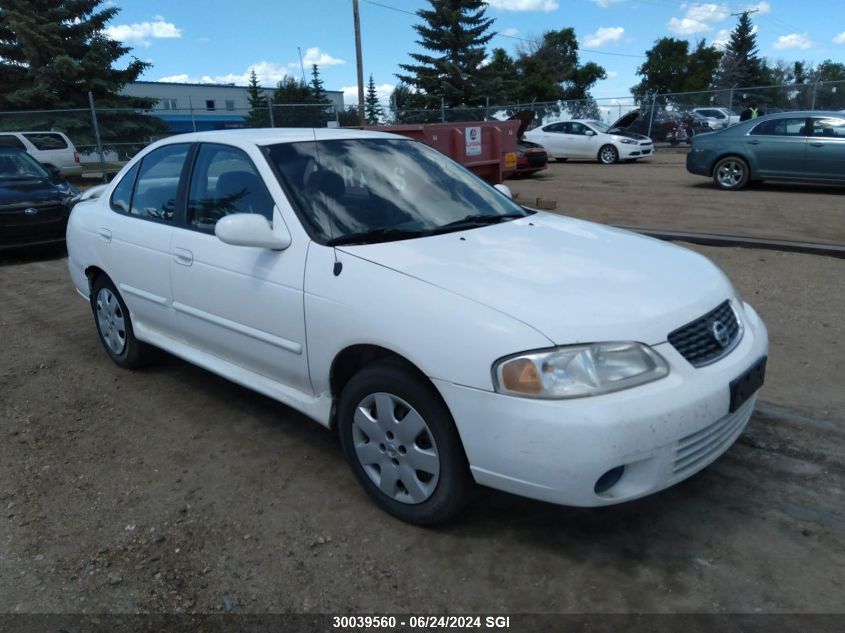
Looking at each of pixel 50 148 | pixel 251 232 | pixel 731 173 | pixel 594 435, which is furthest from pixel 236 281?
pixel 50 148

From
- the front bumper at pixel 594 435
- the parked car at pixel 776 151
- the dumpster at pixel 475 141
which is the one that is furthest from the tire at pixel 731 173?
the front bumper at pixel 594 435

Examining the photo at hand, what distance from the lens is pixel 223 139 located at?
3.87 metres

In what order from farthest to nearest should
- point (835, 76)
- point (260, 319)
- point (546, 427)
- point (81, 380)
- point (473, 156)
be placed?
point (835, 76)
point (473, 156)
point (81, 380)
point (260, 319)
point (546, 427)

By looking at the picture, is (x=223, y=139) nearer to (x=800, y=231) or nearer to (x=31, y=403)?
(x=31, y=403)

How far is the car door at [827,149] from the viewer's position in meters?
11.9

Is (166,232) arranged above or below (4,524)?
above

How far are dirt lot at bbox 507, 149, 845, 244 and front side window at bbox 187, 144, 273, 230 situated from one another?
6979mm

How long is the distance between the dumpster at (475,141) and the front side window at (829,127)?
5.65 metres

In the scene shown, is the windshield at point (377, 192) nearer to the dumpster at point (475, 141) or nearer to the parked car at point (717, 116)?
the dumpster at point (475, 141)

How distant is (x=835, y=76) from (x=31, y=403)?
112794 mm

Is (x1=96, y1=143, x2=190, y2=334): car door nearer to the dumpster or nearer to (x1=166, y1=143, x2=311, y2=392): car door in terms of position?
(x1=166, y1=143, x2=311, y2=392): car door

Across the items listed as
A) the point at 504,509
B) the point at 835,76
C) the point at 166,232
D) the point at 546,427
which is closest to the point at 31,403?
the point at 166,232

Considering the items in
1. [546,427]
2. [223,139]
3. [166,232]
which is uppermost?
[223,139]

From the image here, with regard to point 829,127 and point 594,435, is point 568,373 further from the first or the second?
point 829,127
